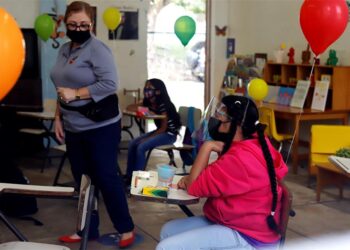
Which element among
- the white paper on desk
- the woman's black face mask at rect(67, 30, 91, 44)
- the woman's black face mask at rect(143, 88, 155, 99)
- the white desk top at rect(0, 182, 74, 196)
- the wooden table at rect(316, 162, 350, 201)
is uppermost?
the woman's black face mask at rect(67, 30, 91, 44)

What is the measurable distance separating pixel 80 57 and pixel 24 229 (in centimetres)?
161

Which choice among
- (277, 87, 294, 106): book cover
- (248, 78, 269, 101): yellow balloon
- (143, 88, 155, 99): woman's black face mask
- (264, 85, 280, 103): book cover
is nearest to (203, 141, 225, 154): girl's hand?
(143, 88, 155, 99): woman's black face mask

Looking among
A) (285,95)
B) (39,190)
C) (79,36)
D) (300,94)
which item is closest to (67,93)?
(79,36)

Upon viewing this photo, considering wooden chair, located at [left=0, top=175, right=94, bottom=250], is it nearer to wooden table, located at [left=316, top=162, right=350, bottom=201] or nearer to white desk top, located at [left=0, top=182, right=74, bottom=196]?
white desk top, located at [left=0, top=182, right=74, bottom=196]

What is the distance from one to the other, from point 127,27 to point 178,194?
5.35 meters

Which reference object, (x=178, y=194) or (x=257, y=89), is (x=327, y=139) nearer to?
(x=257, y=89)

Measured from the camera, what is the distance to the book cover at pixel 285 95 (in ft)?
21.8

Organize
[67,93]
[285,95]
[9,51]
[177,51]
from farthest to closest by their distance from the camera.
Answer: [177,51], [285,95], [67,93], [9,51]

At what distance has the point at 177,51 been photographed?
834cm

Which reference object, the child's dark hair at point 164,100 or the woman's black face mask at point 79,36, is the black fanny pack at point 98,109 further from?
the child's dark hair at point 164,100

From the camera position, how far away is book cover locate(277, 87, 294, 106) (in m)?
6.64

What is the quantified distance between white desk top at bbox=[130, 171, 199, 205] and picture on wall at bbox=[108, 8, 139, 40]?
493 centimetres

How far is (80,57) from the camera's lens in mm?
3213

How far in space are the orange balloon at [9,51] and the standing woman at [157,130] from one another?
322 centimetres
